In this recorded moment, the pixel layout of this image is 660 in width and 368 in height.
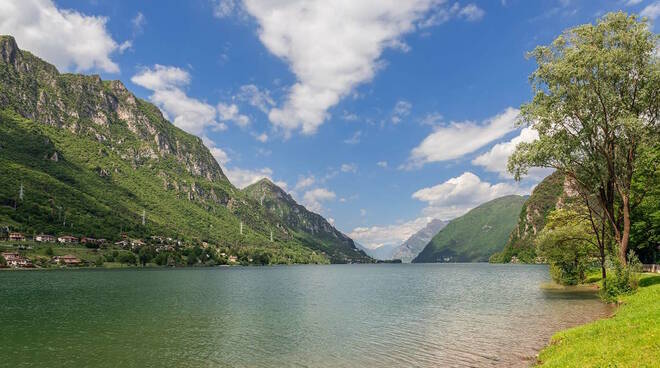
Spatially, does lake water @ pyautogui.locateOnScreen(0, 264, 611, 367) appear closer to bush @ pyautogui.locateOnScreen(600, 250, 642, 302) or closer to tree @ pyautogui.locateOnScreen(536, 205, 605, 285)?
bush @ pyautogui.locateOnScreen(600, 250, 642, 302)

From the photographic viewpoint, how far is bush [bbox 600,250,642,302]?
49.2m

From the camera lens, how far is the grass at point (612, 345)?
765 inches

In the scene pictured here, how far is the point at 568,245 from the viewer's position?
7950 centimetres

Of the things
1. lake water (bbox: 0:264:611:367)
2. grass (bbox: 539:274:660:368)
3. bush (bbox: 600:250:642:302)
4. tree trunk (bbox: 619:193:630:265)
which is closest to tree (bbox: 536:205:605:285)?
lake water (bbox: 0:264:611:367)

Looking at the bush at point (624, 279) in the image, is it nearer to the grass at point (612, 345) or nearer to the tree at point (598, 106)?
the tree at point (598, 106)

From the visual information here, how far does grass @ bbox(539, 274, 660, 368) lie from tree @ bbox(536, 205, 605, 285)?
47.3m

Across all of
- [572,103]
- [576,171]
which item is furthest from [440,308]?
[572,103]

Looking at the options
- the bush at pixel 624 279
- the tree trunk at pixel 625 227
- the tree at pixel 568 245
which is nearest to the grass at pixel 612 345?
the tree trunk at pixel 625 227

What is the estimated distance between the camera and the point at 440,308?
213ft

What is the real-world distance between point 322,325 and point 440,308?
2397cm

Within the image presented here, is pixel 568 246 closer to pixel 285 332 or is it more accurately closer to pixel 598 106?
pixel 598 106

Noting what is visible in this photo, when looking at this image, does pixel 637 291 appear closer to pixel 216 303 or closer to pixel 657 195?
pixel 657 195

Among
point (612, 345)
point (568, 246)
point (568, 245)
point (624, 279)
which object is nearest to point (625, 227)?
point (624, 279)

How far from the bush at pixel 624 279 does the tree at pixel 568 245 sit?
Answer: 2018cm
